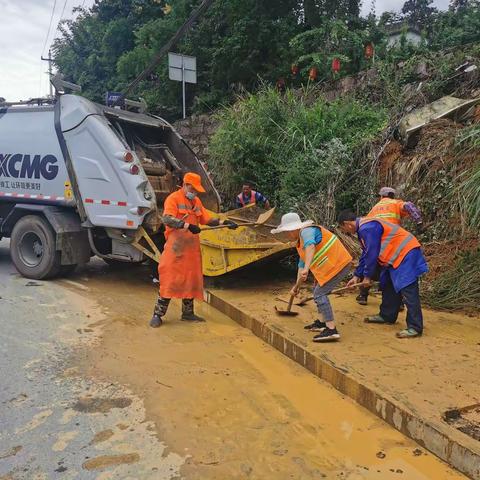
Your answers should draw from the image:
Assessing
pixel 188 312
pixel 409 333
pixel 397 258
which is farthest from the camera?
pixel 188 312

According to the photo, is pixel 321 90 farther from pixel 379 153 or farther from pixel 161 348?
pixel 161 348

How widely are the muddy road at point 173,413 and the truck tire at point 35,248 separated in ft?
6.10

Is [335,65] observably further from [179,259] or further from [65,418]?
[65,418]

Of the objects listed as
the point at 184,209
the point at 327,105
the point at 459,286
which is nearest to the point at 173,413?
the point at 184,209

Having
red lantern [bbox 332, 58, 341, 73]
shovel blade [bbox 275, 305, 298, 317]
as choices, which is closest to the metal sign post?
red lantern [bbox 332, 58, 341, 73]

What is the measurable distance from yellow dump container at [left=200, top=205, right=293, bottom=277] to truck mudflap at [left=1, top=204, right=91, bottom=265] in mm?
1842

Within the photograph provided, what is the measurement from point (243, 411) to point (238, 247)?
296cm

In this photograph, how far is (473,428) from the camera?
9.22 feet

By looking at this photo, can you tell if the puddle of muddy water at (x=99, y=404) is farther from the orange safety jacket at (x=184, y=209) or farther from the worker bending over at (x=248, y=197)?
the worker bending over at (x=248, y=197)

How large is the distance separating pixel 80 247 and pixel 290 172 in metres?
3.22

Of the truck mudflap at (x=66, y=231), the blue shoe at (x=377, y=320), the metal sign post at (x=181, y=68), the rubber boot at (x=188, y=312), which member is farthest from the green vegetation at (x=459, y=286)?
the metal sign post at (x=181, y=68)

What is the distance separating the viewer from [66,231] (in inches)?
269

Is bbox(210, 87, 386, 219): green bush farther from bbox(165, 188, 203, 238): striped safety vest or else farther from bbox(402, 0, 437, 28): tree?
bbox(402, 0, 437, 28): tree

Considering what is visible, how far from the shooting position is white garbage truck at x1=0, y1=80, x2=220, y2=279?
637 centimetres
